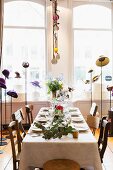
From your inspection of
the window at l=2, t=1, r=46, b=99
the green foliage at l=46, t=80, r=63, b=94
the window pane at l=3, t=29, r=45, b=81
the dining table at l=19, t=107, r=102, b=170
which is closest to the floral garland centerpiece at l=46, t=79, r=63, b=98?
the green foliage at l=46, t=80, r=63, b=94

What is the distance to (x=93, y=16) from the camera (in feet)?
24.3

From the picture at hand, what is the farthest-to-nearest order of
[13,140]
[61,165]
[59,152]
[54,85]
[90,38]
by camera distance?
[90,38], [54,85], [13,140], [59,152], [61,165]

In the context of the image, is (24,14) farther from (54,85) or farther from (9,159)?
(9,159)

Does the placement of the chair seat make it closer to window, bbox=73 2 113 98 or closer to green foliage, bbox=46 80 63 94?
green foliage, bbox=46 80 63 94

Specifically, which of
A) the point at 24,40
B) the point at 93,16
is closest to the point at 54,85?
the point at 24,40

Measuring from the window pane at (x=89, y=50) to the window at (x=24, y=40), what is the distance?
967 millimetres

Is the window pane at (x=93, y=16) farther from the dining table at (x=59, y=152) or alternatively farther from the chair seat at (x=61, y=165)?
the chair seat at (x=61, y=165)

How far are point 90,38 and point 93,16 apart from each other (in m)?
0.64

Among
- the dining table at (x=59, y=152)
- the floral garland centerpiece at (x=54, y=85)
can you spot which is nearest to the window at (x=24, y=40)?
the floral garland centerpiece at (x=54, y=85)

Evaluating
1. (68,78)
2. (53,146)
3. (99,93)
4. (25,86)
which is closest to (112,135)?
(99,93)

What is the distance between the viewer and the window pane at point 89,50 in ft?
24.1

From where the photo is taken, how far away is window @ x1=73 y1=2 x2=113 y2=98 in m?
7.32

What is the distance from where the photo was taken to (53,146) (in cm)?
261

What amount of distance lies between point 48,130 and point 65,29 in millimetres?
4667
